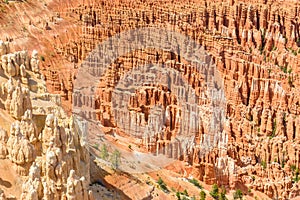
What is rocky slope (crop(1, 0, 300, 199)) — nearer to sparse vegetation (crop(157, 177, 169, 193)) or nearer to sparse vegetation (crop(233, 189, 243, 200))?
sparse vegetation (crop(233, 189, 243, 200))

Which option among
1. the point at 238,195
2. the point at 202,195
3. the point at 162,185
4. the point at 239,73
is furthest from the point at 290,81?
the point at 162,185

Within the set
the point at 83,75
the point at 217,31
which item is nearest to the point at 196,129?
the point at 83,75

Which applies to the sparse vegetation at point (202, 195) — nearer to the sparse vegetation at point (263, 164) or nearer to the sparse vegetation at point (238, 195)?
the sparse vegetation at point (238, 195)

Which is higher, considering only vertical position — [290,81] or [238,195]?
[290,81]

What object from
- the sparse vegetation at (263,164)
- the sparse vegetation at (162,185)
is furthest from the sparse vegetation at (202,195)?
the sparse vegetation at (263,164)

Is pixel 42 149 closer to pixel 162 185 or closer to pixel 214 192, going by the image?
pixel 162 185

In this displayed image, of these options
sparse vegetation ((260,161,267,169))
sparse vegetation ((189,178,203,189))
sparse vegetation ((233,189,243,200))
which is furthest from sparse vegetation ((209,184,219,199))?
sparse vegetation ((260,161,267,169))

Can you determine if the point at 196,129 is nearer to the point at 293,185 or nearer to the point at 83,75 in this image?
the point at 293,185

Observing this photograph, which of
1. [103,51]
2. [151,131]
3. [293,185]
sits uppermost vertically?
[103,51]
